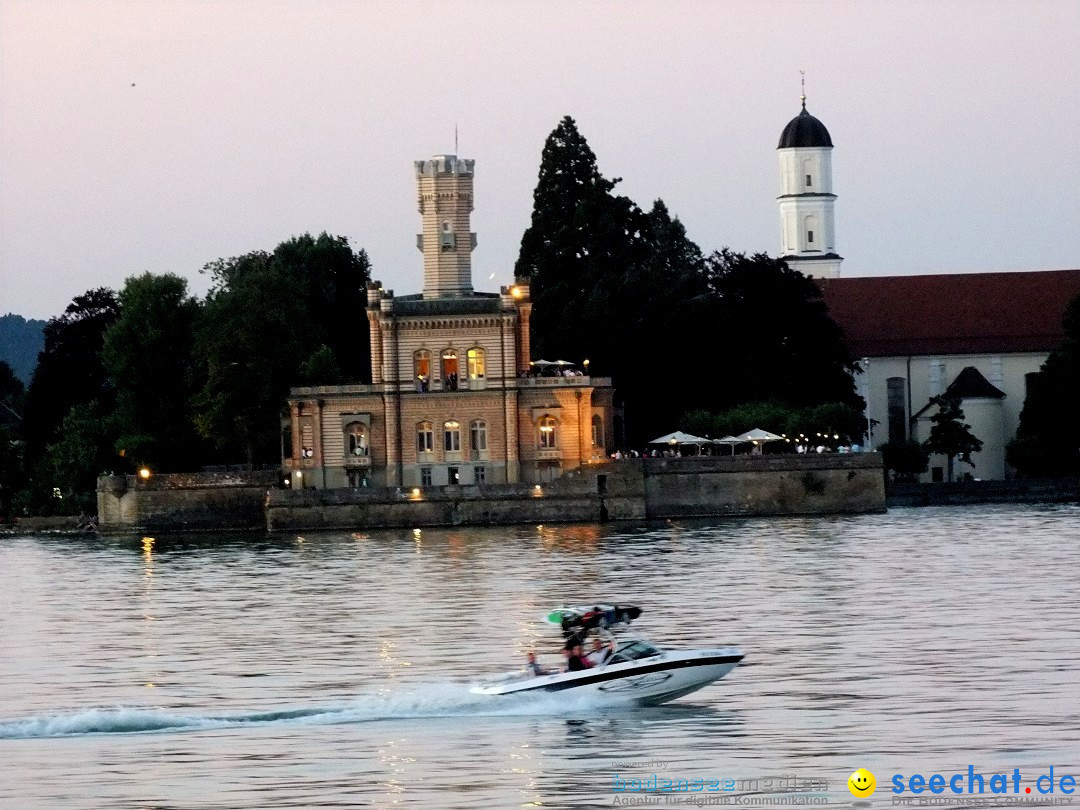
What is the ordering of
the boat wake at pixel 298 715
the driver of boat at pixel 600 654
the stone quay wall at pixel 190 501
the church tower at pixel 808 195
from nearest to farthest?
1. the boat wake at pixel 298 715
2. the driver of boat at pixel 600 654
3. the stone quay wall at pixel 190 501
4. the church tower at pixel 808 195

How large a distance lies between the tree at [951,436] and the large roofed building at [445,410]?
69.8ft

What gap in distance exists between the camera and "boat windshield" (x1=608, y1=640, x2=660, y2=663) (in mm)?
36438

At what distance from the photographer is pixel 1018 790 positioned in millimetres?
28094

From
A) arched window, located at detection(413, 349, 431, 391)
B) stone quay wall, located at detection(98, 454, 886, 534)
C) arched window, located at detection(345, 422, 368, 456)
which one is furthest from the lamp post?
arched window, located at detection(345, 422, 368, 456)

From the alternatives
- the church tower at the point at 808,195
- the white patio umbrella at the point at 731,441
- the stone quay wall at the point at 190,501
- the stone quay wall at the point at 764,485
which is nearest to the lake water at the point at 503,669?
the stone quay wall at the point at 764,485

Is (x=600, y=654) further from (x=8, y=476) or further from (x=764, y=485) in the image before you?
(x=8, y=476)

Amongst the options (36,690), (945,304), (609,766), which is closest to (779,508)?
(945,304)

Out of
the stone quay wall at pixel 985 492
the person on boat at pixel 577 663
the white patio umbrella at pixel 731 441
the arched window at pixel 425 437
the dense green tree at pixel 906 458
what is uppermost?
the arched window at pixel 425 437

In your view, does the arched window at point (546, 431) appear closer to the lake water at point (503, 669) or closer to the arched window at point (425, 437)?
the arched window at point (425, 437)

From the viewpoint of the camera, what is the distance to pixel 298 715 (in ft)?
118

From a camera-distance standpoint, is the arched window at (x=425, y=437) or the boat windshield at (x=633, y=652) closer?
the boat windshield at (x=633, y=652)

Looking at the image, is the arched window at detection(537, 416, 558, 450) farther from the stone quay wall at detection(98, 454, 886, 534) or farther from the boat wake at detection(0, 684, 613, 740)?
the boat wake at detection(0, 684, 613, 740)

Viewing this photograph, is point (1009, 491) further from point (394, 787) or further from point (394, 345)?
point (394, 787)

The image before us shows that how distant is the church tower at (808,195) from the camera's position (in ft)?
468
